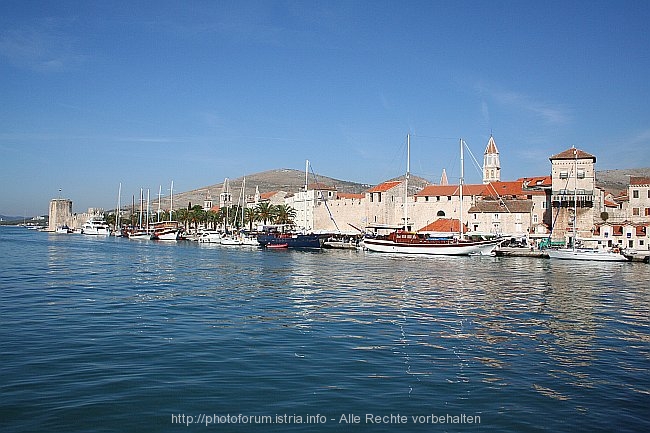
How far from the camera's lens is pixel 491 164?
319 ft

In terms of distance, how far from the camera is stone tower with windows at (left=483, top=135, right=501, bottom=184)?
3812 inches

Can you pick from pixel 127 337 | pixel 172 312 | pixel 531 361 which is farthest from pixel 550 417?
pixel 172 312

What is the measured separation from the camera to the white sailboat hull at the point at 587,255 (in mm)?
47875

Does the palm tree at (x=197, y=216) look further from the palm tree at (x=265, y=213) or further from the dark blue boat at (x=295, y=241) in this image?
the dark blue boat at (x=295, y=241)

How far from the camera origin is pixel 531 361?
1088 cm

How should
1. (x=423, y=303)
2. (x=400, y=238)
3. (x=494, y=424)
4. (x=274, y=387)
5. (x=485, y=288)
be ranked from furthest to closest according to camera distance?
(x=400, y=238), (x=485, y=288), (x=423, y=303), (x=274, y=387), (x=494, y=424)

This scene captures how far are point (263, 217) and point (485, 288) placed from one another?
2753 inches

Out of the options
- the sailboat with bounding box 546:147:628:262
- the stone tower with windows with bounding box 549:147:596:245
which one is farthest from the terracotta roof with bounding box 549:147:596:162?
the sailboat with bounding box 546:147:628:262

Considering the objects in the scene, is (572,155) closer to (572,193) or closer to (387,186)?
(572,193)

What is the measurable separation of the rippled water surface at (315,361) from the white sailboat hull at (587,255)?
94.3 feet

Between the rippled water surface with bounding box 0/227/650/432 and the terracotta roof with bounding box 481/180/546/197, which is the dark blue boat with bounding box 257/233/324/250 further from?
the rippled water surface with bounding box 0/227/650/432

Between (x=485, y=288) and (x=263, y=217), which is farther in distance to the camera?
(x=263, y=217)

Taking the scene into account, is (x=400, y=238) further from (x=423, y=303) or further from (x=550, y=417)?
(x=550, y=417)

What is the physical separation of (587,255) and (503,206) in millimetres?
23665
